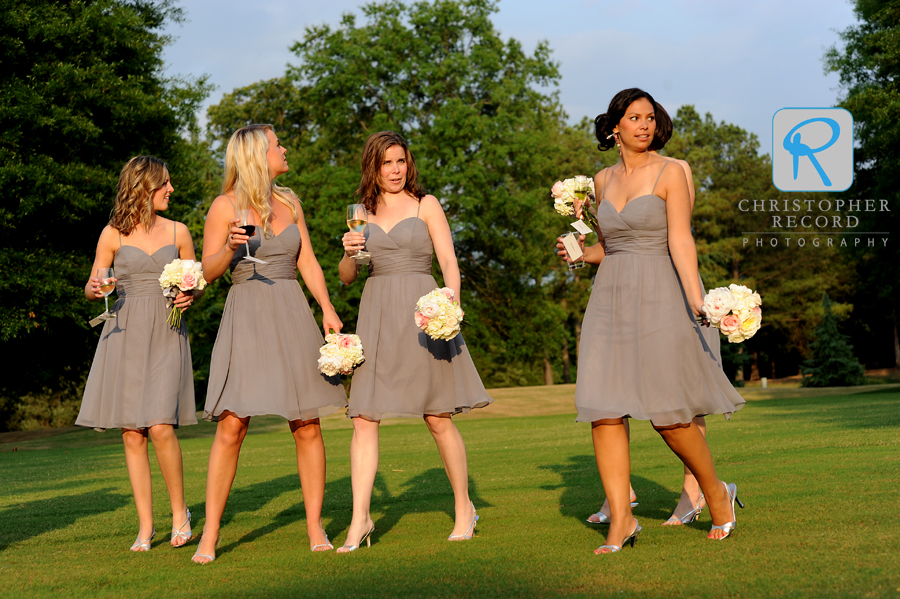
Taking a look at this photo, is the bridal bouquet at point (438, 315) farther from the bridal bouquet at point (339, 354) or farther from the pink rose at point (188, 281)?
the pink rose at point (188, 281)

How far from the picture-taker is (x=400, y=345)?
19.9ft

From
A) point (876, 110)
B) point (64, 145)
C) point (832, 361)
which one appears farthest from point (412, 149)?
point (832, 361)

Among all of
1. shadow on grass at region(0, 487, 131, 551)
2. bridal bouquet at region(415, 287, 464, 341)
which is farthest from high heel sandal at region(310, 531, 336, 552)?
shadow on grass at region(0, 487, 131, 551)

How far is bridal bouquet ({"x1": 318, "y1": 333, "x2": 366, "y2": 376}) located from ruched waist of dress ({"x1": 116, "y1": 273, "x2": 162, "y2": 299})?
1735 millimetres

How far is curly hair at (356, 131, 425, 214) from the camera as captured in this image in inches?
247

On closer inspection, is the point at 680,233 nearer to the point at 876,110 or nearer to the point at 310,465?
the point at 310,465

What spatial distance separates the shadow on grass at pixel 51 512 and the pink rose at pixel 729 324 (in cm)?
553

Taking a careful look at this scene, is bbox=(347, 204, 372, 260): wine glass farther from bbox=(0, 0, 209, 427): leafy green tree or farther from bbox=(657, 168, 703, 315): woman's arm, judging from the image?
bbox=(0, 0, 209, 427): leafy green tree

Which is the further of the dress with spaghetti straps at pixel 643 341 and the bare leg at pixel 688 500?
the bare leg at pixel 688 500

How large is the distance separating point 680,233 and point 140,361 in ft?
13.5

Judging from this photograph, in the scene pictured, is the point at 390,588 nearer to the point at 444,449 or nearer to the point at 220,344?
the point at 444,449

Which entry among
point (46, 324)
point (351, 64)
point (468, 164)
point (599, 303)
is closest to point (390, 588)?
point (599, 303)

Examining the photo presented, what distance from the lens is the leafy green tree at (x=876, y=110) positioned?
1229 inches


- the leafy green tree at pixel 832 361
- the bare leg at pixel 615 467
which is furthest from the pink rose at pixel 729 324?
the leafy green tree at pixel 832 361
